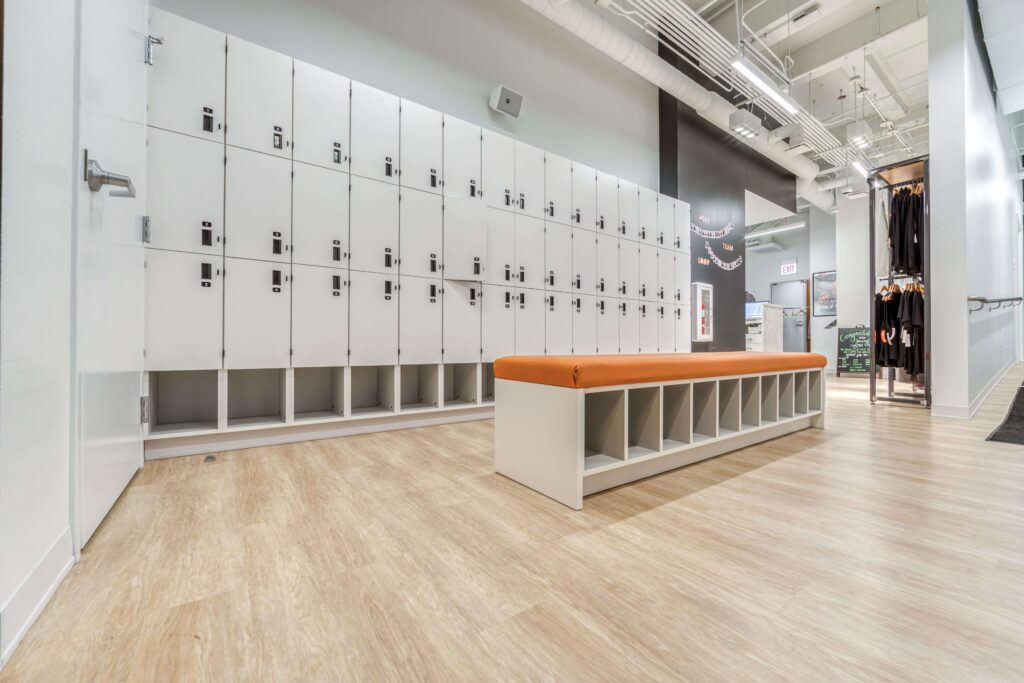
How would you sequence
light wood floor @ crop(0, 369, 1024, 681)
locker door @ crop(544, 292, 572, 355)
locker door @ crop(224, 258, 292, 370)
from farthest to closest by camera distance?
1. locker door @ crop(544, 292, 572, 355)
2. locker door @ crop(224, 258, 292, 370)
3. light wood floor @ crop(0, 369, 1024, 681)

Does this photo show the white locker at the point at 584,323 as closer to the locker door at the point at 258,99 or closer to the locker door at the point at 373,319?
the locker door at the point at 373,319

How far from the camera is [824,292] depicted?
995cm

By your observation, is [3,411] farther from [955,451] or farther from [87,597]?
[955,451]

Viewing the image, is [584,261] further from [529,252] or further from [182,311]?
[182,311]

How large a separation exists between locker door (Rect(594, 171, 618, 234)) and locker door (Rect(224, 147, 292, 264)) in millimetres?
3341

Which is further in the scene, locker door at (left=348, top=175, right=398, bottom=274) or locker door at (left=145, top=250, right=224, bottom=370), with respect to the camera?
locker door at (left=348, top=175, right=398, bottom=274)

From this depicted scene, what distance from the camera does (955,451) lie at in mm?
2586

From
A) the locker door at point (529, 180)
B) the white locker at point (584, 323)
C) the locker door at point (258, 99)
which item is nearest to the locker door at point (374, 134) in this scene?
the locker door at point (258, 99)

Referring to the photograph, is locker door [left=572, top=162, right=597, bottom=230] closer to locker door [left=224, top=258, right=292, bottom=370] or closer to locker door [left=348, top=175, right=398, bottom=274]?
locker door [left=348, top=175, right=398, bottom=274]

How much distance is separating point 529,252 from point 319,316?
7.15ft

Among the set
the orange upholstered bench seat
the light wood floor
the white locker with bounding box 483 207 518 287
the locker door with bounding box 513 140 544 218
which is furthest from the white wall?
the light wood floor

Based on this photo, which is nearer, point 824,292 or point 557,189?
point 557,189

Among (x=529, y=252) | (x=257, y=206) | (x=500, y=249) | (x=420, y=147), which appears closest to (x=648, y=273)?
(x=529, y=252)

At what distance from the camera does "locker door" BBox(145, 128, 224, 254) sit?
2484 mm
